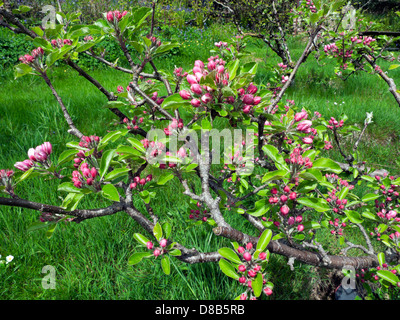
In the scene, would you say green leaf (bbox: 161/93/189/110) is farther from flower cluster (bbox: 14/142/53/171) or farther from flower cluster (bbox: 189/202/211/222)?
flower cluster (bbox: 189/202/211/222)

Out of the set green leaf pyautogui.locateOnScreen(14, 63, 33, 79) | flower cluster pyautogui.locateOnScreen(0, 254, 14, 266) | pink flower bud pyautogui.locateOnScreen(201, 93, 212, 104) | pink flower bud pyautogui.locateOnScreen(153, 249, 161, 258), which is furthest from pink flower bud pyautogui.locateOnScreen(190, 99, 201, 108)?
flower cluster pyautogui.locateOnScreen(0, 254, 14, 266)

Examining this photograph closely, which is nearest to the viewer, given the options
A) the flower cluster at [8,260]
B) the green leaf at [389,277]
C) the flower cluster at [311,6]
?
the green leaf at [389,277]

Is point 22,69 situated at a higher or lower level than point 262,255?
higher

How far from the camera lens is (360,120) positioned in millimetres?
2938

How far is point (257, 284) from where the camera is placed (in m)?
0.69

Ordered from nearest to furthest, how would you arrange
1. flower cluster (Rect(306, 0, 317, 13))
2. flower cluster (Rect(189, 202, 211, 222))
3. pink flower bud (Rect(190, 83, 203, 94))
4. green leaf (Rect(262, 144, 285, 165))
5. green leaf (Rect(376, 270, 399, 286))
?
pink flower bud (Rect(190, 83, 203, 94))
green leaf (Rect(262, 144, 285, 165))
green leaf (Rect(376, 270, 399, 286))
flower cluster (Rect(189, 202, 211, 222))
flower cluster (Rect(306, 0, 317, 13))

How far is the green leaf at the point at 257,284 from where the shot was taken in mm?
678

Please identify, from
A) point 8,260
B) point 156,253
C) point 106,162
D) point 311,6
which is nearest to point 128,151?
point 106,162

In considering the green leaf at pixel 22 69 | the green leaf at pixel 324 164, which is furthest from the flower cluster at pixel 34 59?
the green leaf at pixel 324 164

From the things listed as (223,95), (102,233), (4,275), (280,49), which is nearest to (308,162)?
(223,95)

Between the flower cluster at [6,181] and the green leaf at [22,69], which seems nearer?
the flower cluster at [6,181]

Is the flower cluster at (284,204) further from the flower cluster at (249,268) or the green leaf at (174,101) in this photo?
the green leaf at (174,101)

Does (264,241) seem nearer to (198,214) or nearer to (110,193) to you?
(110,193)

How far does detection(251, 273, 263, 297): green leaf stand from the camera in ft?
2.22
